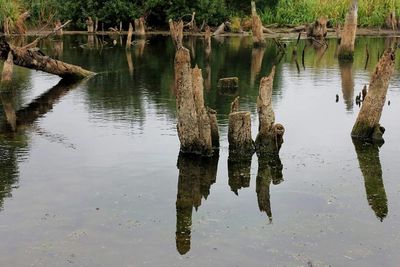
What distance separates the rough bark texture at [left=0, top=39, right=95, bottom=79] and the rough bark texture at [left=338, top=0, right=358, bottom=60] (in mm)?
17036

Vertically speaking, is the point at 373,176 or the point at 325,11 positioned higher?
the point at 373,176

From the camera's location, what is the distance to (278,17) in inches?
2527

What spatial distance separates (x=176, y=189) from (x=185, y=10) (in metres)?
46.0

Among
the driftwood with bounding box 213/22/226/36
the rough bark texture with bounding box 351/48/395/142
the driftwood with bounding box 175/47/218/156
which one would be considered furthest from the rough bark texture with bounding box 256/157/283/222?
the driftwood with bounding box 213/22/226/36

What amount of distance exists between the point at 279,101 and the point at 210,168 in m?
10.3

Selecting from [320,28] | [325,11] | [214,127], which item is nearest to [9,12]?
[320,28]

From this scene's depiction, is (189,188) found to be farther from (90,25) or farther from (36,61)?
(90,25)

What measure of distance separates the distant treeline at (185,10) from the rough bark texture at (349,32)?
65.4ft

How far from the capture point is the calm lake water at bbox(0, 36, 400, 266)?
40.3 ft

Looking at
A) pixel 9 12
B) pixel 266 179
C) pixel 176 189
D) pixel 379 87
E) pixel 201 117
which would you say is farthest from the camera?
pixel 9 12

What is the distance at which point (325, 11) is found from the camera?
63.3 metres

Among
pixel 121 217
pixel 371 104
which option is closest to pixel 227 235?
pixel 121 217

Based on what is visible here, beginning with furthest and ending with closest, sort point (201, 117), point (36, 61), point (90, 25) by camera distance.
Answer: point (90, 25)
point (36, 61)
point (201, 117)

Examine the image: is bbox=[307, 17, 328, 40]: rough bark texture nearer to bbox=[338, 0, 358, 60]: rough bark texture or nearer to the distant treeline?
the distant treeline
